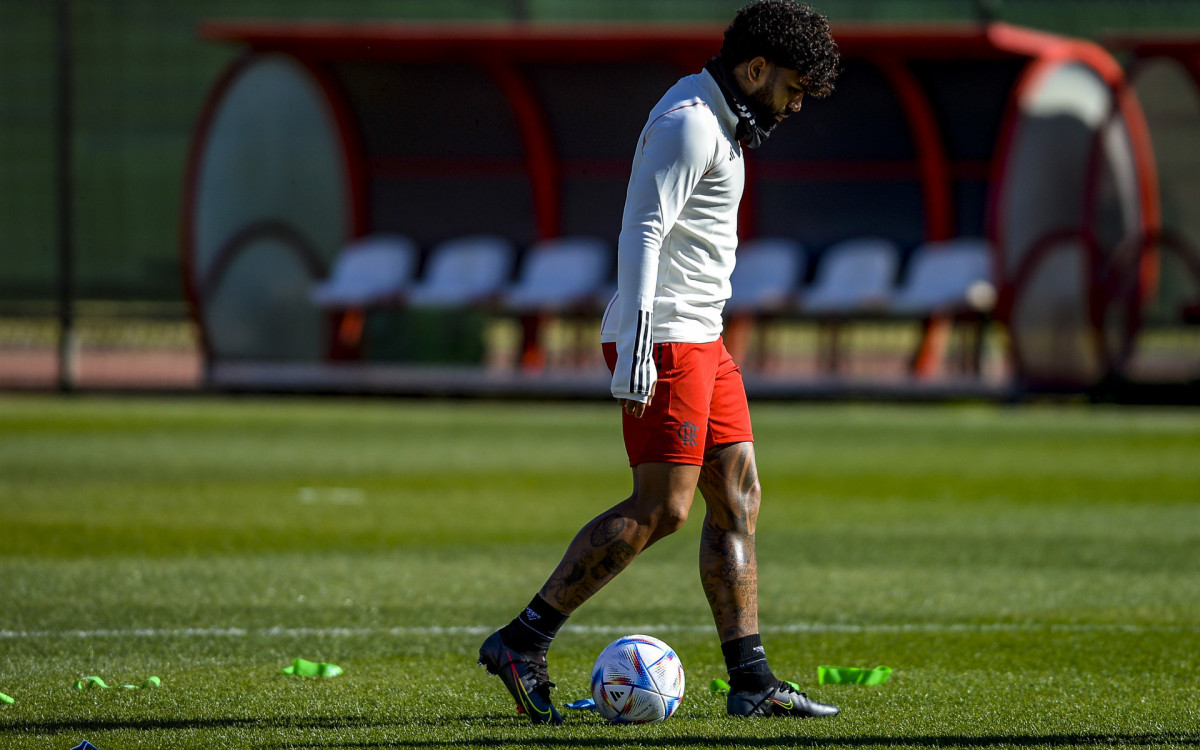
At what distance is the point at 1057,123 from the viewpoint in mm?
19578

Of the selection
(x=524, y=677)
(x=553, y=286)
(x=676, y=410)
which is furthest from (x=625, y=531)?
(x=553, y=286)

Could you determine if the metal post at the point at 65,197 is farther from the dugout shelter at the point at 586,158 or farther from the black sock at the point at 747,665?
the black sock at the point at 747,665

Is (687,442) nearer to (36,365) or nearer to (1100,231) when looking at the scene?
(1100,231)

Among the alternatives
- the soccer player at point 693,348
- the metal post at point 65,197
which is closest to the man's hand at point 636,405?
the soccer player at point 693,348

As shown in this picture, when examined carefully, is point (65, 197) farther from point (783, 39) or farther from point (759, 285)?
point (783, 39)

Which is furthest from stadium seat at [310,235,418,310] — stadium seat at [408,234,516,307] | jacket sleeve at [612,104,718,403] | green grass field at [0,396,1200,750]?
jacket sleeve at [612,104,718,403]

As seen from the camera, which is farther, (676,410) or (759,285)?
(759,285)

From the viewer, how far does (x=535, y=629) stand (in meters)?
4.93

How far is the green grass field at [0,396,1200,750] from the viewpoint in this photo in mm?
4977

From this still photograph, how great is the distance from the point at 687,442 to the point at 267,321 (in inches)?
689

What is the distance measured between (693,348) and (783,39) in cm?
87

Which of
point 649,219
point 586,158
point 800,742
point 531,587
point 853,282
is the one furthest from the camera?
point 586,158

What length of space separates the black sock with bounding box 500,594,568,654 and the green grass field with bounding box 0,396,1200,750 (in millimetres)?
221

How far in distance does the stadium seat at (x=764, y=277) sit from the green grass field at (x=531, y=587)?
13.4ft
